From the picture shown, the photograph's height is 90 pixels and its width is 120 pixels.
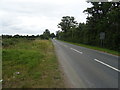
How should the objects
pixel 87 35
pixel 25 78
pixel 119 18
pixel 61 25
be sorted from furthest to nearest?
1. pixel 61 25
2. pixel 87 35
3. pixel 119 18
4. pixel 25 78

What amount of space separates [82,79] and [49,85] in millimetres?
1554

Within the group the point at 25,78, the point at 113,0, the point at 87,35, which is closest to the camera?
the point at 25,78

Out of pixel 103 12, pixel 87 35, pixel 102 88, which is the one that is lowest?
pixel 102 88

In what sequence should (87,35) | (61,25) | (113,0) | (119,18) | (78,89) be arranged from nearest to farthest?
(78,89)
(119,18)
(113,0)
(87,35)
(61,25)

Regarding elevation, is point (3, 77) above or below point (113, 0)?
below

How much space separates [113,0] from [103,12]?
566 centimetres

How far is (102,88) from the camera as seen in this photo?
452cm

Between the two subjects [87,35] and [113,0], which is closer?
[113,0]

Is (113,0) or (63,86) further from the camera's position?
(113,0)

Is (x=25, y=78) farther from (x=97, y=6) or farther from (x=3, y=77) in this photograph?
(x=97, y=6)

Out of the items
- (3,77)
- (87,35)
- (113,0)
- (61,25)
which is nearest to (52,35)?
(61,25)

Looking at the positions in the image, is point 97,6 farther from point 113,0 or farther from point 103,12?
point 113,0

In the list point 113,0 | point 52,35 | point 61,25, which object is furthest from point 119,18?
point 52,35

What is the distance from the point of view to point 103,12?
98.5 ft
